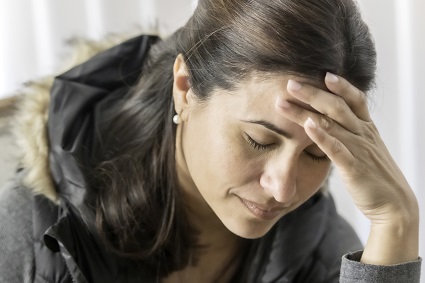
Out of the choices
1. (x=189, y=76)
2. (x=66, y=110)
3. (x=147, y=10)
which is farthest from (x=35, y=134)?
(x=147, y=10)

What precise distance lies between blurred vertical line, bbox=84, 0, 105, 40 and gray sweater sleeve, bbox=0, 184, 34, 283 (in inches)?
22.3

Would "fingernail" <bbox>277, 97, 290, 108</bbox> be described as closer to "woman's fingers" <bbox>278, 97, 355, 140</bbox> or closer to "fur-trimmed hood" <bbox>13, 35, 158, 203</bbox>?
"woman's fingers" <bbox>278, 97, 355, 140</bbox>

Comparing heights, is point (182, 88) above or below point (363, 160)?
above

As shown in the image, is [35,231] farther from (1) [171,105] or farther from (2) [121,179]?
(1) [171,105]

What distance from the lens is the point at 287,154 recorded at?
1.00 meters

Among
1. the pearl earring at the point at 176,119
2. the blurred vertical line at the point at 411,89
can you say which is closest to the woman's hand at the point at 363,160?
the pearl earring at the point at 176,119

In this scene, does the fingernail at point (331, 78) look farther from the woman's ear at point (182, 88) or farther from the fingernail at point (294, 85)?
the woman's ear at point (182, 88)

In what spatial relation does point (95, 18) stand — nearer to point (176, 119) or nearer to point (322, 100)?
point (176, 119)

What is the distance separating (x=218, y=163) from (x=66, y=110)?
286mm

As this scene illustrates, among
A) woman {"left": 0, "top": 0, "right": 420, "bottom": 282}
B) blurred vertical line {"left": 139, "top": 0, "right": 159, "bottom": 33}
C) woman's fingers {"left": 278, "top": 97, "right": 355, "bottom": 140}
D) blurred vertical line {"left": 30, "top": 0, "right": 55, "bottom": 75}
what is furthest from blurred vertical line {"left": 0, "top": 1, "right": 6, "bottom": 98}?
woman's fingers {"left": 278, "top": 97, "right": 355, "bottom": 140}

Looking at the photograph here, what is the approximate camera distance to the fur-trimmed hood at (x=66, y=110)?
3.81 ft

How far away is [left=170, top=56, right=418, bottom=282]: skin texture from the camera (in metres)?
0.98

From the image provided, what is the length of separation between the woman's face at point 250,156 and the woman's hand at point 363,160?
0.02 m

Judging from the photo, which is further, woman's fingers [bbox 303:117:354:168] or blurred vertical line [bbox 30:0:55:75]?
blurred vertical line [bbox 30:0:55:75]
